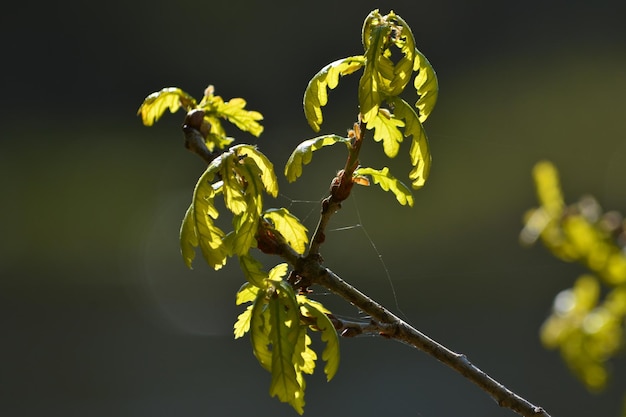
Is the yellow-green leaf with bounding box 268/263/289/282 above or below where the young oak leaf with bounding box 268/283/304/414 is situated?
above

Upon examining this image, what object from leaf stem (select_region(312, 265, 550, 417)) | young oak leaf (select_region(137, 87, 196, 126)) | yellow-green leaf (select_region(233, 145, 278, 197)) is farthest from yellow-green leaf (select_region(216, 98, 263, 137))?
leaf stem (select_region(312, 265, 550, 417))

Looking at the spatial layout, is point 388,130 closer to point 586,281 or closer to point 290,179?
point 290,179

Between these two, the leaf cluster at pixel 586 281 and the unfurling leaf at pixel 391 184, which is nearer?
the unfurling leaf at pixel 391 184

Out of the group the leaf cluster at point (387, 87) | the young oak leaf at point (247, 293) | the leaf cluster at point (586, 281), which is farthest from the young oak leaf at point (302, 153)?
the leaf cluster at point (586, 281)

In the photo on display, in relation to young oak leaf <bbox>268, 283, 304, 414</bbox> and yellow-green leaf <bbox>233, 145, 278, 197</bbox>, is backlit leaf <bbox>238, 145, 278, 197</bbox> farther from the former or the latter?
young oak leaf <bbox>268, 283, 304, 414</bbox>

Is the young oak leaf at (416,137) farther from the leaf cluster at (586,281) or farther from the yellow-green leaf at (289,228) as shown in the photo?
the leaf cluster at (586,281)

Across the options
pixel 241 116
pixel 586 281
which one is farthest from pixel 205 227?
pixel 586 281

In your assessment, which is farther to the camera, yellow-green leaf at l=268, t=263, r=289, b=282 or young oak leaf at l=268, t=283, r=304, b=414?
yellow-green leaf at l=268, t=263, r=289, b=282

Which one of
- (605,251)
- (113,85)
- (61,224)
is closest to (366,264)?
(61,224)
